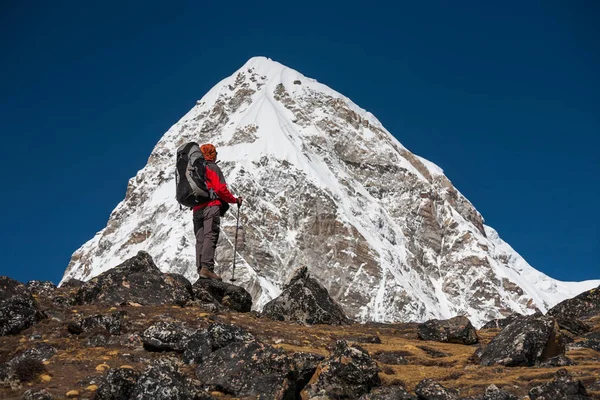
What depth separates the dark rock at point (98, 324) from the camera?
13234mm

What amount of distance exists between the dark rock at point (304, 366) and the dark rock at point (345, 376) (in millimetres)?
146

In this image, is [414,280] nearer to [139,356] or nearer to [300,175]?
[300,175]

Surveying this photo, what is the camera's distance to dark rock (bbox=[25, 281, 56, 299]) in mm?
16891

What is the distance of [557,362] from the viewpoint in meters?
12.2

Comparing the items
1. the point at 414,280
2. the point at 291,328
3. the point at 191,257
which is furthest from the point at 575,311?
the point at 414,280

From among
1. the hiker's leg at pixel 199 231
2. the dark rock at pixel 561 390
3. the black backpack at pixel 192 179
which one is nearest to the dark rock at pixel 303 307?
the hiker's leg at pixel 199 231

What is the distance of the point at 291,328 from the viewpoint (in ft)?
51.4

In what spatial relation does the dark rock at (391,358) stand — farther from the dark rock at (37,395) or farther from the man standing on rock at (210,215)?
the man standing on rock at (210,215)

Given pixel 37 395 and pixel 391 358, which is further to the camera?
pixel 391 358

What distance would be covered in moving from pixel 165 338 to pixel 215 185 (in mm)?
7435

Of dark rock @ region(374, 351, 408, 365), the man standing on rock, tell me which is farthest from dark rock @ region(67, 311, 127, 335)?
the man standing on rock

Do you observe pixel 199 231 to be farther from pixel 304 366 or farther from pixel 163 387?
pixel 163 387

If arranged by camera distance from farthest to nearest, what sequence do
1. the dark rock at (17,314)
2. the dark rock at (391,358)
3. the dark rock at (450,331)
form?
the dark rock at (450,331) < the dark rock at (17,314) < the dark rock at (391,358)

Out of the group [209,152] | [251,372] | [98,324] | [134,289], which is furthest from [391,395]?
[209,152]
